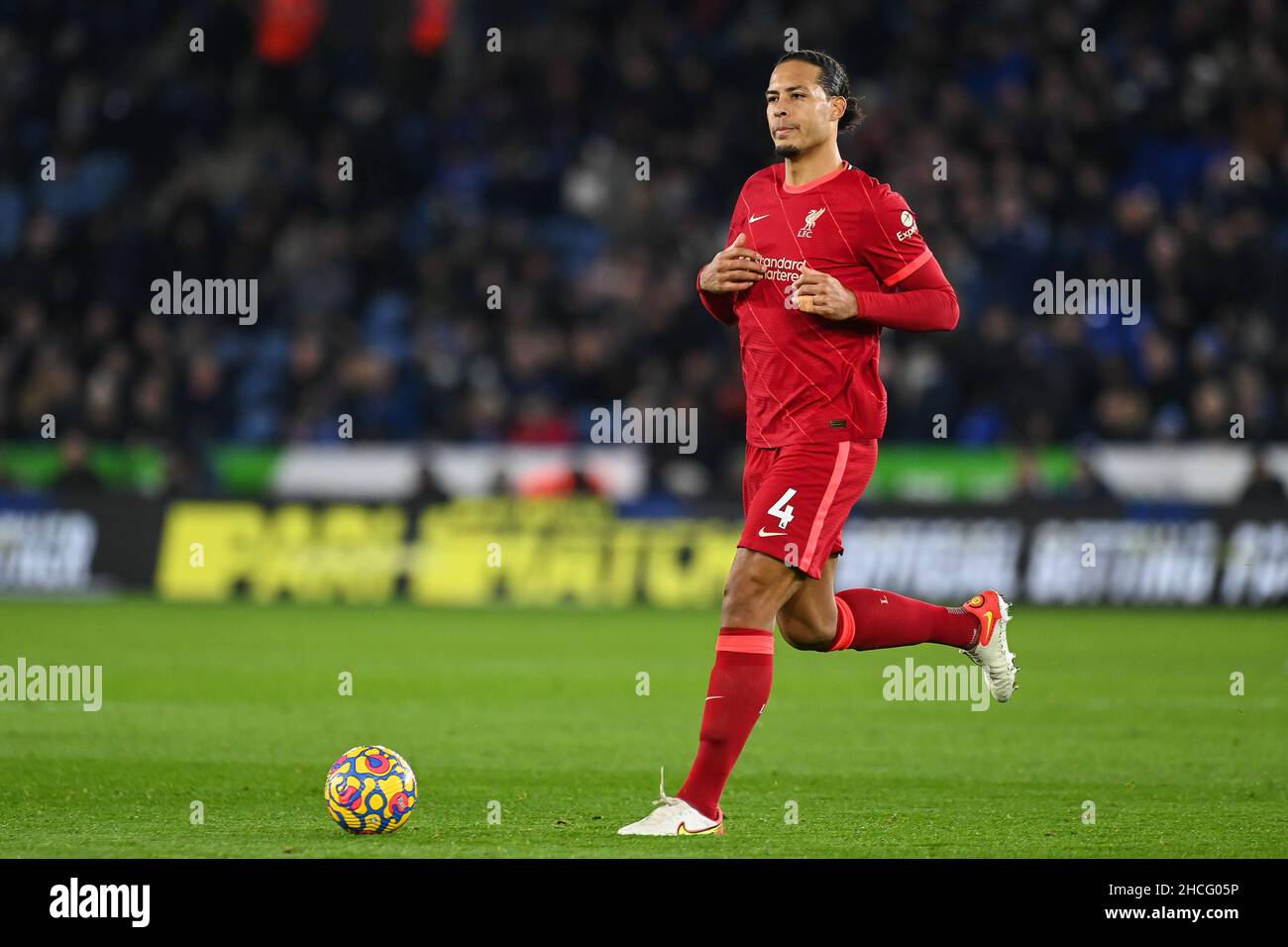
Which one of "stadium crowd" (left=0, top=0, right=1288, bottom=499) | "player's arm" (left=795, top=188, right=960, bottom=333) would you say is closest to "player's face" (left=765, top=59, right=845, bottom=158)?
"player's arm" (left=795, top=188, right=960, bottom=333)

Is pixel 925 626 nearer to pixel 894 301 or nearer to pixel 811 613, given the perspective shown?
pixel 811 613

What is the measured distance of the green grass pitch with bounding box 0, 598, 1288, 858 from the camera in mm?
6320

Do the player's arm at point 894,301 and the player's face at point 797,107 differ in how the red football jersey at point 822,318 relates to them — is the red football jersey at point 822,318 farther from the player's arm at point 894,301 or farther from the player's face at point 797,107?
the player's face at point 797,107

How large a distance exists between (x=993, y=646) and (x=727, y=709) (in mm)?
1651

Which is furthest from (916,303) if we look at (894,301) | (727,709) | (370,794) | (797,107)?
(370,794)

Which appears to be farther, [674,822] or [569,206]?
[569,206]

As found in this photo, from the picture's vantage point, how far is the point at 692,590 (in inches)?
728

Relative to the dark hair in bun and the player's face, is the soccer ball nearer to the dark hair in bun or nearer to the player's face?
the player's face

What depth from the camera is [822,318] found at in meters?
6.57

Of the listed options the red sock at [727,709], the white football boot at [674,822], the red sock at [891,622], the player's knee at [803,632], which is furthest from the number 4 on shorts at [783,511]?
the white football boot at [674,822]

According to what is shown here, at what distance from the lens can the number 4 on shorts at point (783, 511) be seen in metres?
6.43

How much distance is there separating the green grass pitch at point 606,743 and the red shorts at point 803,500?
2.99ft

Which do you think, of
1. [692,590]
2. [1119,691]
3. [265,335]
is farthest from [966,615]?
[265,335]

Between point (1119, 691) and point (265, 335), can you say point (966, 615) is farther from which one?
point (265, 335)
